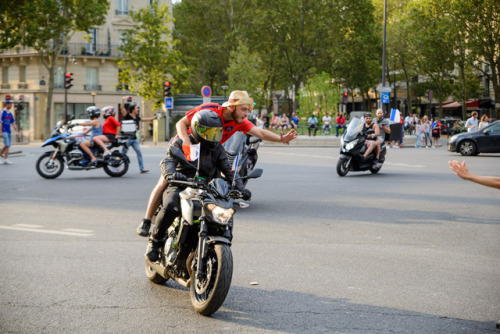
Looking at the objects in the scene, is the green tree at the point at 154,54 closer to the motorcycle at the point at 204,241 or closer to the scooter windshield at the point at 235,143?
the scooter windshield at the point at 235,143

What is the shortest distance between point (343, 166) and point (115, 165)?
560 centimetres

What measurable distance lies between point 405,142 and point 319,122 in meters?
6.74

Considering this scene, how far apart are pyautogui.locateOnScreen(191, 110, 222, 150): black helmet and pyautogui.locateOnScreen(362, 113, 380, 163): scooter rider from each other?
13.4 metres

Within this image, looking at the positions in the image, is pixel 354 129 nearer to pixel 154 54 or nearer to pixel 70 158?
pixel 70 158

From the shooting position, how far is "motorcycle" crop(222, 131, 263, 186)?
1116cm

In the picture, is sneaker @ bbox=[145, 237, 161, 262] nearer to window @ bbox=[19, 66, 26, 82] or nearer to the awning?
window @ bbox=[19, 66, 26, 82]

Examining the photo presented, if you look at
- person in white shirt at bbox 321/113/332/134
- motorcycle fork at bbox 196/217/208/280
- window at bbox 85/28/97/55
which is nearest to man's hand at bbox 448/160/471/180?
motorcycle fork at bbox 196/217/208/280

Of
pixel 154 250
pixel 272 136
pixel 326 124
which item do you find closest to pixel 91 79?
pixel 326 124

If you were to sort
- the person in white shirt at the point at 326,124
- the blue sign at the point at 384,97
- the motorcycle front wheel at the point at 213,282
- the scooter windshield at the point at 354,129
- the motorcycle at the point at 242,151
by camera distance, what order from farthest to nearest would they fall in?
the person in white shirt at the point at 326,124
the blue sign at the point at 384,97
the scooter windshield at the point at 354,129
the motorcycle at the point at 242,151
the motorcycle front wheel at the point at 213,282

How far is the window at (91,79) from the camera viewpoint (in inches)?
2483

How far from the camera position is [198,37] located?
73.8 metres

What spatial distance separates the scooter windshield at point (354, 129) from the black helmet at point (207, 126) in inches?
523

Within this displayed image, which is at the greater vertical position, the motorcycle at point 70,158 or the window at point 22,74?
the window at point 22,74

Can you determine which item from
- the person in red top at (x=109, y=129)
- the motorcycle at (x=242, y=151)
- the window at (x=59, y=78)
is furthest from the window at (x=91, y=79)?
the motorcycle at (x=242, y=151)
